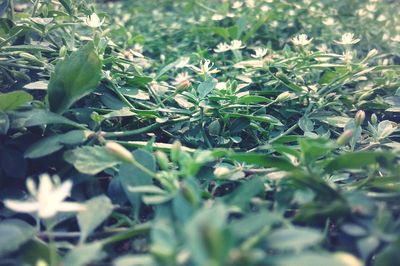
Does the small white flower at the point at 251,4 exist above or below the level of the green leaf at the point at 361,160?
below

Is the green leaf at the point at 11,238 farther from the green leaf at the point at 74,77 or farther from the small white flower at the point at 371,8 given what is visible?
the small white flower at the point at 371,8

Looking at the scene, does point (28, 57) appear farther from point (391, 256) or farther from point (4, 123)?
point (391, 256)

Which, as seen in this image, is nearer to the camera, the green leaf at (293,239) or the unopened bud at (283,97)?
the green leaf at (293,239)

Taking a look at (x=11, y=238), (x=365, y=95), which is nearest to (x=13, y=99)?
(x=11, y=238)

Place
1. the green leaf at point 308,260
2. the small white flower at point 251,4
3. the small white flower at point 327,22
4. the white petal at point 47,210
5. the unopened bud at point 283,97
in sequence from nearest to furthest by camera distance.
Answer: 1. the green leaf at point 308,260
2. the white petal at point 47,210
3. the unopened bud at point 283,97
4. the small white flower at point 327,22
5. the small white flower at point 251,4

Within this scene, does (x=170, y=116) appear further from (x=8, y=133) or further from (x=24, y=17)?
(x=24, y=17)

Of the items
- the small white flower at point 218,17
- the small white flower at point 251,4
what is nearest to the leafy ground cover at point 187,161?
the small white flower at point 218,17

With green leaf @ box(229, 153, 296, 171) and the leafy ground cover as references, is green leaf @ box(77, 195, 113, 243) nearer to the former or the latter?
the leafy ground cover
